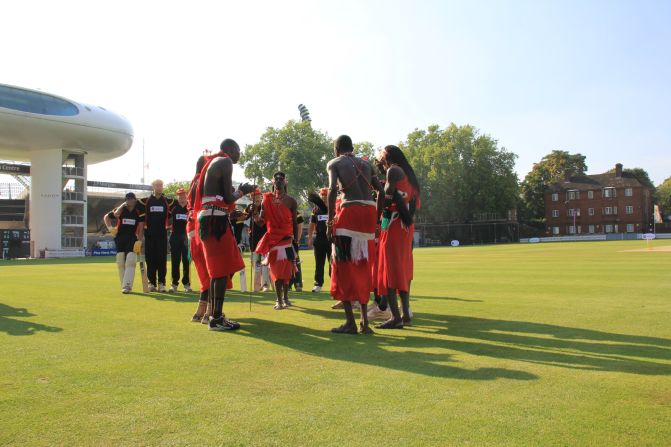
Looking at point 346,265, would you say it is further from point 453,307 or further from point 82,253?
point 82,253

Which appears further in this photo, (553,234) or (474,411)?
(553,234)

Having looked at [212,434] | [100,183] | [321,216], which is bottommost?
[212,434]

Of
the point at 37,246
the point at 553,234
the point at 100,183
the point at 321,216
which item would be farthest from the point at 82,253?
the point at 553,234

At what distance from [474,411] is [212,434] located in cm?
154

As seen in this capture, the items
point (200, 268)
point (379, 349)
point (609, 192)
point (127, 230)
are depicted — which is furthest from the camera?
point (609, 192)

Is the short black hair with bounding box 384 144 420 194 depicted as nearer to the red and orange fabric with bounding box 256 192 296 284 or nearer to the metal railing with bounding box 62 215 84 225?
the red and orange fabric with bounding box 256 192 296 284

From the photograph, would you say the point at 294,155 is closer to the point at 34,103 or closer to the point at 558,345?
the point at 34,103

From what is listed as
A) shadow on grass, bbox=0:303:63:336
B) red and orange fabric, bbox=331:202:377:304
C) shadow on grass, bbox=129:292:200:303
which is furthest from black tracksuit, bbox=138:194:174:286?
red and orange fabric, bbox=331:202:377:304

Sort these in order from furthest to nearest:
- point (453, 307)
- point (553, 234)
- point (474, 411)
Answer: point (553, 234), point (453, 307), point (474, 411)

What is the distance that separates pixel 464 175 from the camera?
8888 centimetres

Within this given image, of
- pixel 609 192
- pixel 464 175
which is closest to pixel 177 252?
pixel 464 175

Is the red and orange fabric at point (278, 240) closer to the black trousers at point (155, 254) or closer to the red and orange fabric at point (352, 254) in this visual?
the red and orange fabric at point (352, 254)

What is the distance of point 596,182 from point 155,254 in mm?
102942

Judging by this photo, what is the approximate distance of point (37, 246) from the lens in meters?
55.0
